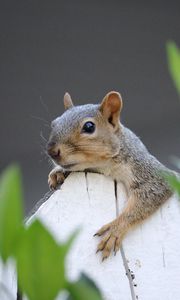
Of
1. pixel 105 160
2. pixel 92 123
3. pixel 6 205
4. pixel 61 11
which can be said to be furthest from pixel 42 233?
pixel 61 11

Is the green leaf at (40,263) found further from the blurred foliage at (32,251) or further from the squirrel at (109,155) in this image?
the squirrel at (109,155)

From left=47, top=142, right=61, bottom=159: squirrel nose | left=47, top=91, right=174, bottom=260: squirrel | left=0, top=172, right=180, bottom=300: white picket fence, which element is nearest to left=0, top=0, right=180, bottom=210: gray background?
left=47, top=91, right=174, bottom=260: squirrel

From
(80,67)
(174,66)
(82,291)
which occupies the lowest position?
(82,291)

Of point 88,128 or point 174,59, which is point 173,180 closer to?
point 174,59

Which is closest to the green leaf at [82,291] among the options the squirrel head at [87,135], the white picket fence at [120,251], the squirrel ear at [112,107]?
the white picket fence at [120,251]

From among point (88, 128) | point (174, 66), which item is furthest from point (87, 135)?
point (174, 66)

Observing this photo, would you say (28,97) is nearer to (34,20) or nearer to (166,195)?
(34,20)
